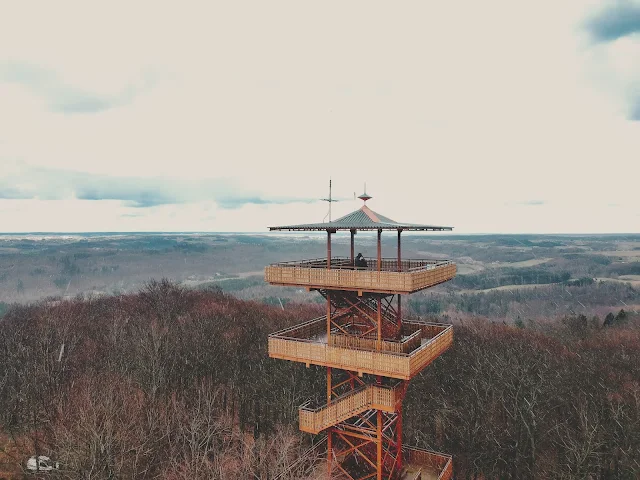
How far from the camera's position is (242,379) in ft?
138

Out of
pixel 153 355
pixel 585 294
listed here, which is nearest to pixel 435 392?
pixel 153 355

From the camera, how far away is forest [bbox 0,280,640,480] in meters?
25.3

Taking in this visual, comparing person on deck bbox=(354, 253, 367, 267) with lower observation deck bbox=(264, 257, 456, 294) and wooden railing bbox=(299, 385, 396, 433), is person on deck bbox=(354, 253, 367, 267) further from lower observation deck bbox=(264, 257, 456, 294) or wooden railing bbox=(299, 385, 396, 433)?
wooden railing bbox=(299, 385, 396, 433)

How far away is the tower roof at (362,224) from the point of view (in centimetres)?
1898

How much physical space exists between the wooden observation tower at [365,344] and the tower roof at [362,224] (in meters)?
0.05

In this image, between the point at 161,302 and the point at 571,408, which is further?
the point at 161,302

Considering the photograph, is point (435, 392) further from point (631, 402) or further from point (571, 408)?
point (631, 402)

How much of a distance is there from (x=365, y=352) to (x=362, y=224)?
5.98 meters

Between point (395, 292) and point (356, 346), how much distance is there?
485 centimetres

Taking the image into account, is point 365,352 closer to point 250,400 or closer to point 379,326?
point 379,326

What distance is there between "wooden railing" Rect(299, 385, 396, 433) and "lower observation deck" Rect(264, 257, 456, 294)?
5.19 m

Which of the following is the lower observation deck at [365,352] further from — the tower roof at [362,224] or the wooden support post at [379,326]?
the tower roof at [362,224]

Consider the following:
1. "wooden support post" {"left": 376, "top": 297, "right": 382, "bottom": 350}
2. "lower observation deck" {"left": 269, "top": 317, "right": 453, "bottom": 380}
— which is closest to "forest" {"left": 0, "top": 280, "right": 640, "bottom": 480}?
"lower observation deck" {"left": 269, "top": 317, "right": 453, "bottom": 380}

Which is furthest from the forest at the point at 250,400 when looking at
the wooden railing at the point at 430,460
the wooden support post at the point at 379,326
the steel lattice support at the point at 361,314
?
the steel lattice support at the point at 361,314
